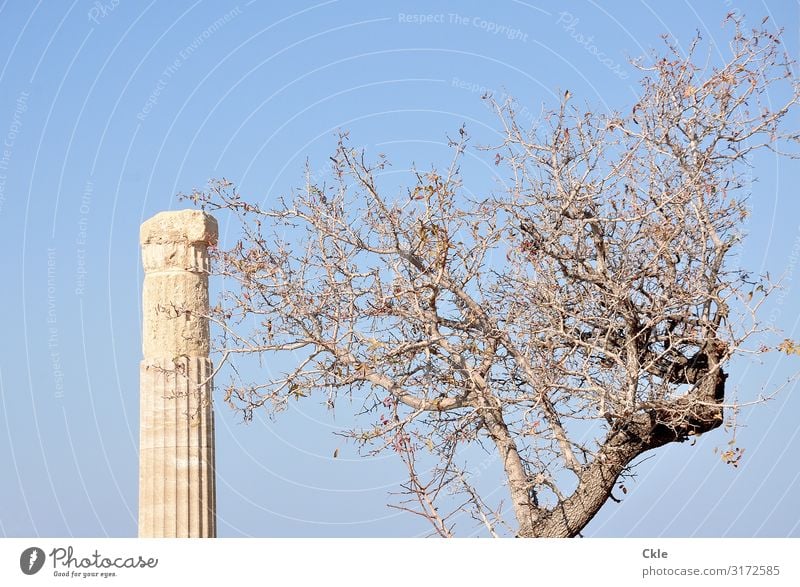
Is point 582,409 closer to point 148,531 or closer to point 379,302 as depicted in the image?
point 379,302

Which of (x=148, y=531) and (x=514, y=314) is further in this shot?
(x=148, y=531)

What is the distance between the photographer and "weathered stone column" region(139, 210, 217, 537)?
12.3 metres

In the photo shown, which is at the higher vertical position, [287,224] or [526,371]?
[287,224]

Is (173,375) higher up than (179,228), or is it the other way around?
(179,228)

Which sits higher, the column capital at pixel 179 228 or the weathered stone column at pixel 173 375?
the column capital at pixel 179 228

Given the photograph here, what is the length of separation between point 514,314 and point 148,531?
484 centimetres

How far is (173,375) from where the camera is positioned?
1234 cm

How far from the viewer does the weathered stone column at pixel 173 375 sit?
40.5 feet

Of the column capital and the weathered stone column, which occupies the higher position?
the column capital
